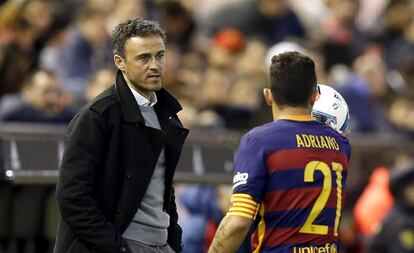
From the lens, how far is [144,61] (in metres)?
7.22

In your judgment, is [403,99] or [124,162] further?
[403,99]

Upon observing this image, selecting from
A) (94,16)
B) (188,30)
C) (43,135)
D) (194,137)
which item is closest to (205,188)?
(194,137)

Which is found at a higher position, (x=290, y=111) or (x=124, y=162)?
(x=290, y=111)

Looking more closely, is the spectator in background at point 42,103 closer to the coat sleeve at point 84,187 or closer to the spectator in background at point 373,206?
the spectator in background at point 373,206

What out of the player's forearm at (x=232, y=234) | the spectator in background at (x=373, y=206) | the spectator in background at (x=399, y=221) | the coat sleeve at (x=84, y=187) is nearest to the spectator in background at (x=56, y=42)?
the spectator in background at (x=373, y=206)

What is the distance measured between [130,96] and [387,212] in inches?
262

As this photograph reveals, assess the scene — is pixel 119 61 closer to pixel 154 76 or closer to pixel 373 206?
pixel 154 76

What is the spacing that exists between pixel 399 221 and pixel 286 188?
6075 mm

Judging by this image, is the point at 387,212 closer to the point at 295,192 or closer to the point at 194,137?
the point at 194,137

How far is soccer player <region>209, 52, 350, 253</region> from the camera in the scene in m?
7.02

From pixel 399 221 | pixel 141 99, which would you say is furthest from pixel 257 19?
pixel 141 99

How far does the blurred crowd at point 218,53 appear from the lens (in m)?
13.5

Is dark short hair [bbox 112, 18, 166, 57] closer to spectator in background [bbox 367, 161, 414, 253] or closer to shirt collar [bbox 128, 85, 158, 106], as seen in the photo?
shirt collar [bbox 128, 85, 158, 106]

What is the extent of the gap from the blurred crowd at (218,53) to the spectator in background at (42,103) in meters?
0.01
